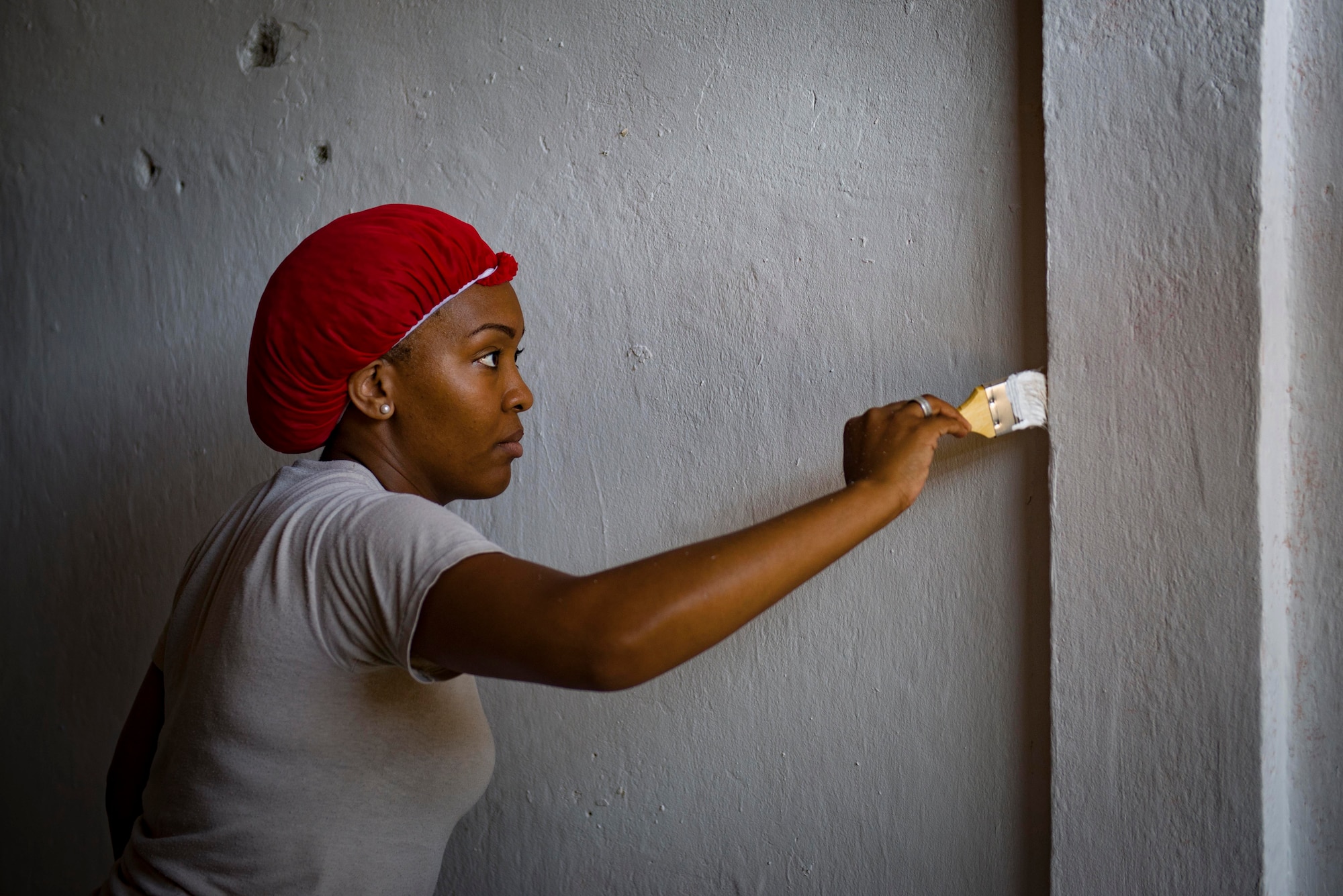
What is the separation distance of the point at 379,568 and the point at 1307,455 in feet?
2.86

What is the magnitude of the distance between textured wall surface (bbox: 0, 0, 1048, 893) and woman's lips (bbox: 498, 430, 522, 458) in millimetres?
254

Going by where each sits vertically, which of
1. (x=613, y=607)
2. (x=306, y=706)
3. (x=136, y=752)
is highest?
(x=613, y=607)

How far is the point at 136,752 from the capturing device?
1.04m

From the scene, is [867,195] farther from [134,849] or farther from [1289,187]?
[134,849]

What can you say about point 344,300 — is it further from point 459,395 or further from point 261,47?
point 261,47

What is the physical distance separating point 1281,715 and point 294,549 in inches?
36.9

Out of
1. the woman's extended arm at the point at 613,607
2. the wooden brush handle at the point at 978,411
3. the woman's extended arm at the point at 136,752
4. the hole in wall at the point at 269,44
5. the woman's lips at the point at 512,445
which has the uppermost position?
the hole in wall at the point at 269,44

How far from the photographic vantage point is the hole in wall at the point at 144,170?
1545 millimetres

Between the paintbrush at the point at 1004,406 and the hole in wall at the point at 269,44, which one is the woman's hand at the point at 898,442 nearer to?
the paintbrush at the point at 1004,406

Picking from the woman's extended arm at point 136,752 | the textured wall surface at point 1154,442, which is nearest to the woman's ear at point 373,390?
the woman's extended arm at point 136,752

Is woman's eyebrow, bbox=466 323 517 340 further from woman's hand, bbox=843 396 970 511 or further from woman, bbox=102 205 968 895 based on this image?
woman's hand, bbox=843 396 970 511

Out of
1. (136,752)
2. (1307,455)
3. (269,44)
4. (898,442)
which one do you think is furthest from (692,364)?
(269,44)

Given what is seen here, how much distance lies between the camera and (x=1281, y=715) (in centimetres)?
85

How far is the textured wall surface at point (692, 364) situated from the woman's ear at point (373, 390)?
363mm
